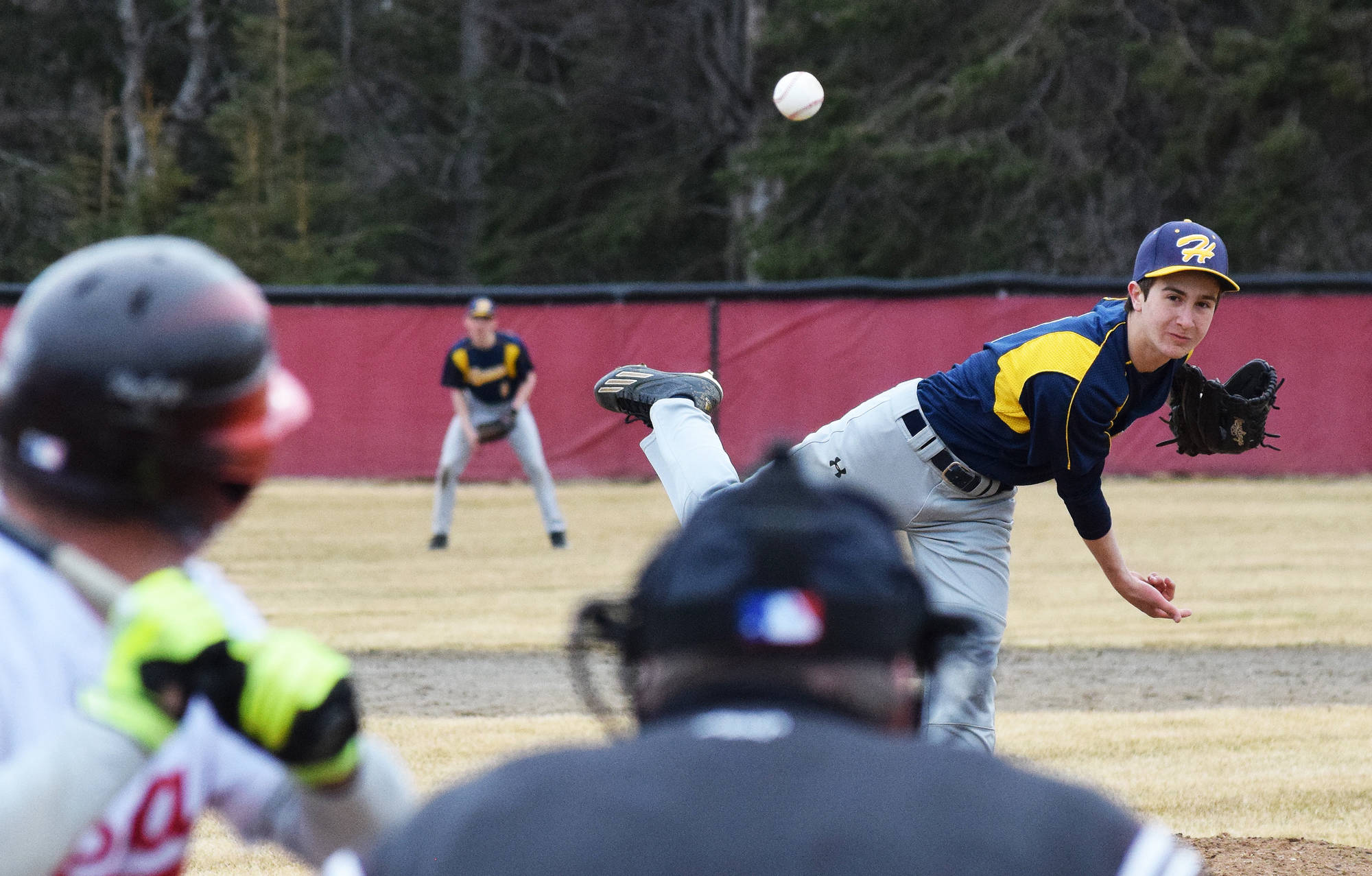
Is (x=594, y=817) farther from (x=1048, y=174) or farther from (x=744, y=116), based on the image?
(x=744, y=116)

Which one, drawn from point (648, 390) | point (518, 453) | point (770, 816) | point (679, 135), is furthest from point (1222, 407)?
point (679, 135)

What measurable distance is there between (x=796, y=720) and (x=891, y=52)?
87.3 ft

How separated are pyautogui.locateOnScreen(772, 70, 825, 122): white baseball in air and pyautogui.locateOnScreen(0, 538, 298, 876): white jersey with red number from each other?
32.4ft

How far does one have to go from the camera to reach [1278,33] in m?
24.2

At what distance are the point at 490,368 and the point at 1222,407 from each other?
25.1 ft

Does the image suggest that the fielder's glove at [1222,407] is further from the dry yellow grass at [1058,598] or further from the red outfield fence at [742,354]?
the red outfield fence at [742,354]

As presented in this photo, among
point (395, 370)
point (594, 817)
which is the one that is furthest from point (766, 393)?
point (594, 817)

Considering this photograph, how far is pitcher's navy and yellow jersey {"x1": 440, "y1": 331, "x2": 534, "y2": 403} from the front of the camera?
12.0 meters

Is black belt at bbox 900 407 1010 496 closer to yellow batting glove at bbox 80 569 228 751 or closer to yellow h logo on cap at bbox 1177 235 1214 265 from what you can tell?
yellow h logo on cap at bbox 1177 235 1214 265

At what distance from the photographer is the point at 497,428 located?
39.6 ft

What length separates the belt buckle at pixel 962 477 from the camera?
4738 millimetres

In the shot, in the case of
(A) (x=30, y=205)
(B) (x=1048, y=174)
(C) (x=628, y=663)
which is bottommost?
(A) (x=30, y=205)

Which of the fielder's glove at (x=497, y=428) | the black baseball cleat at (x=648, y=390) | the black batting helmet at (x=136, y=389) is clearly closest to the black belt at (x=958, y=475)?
the black baseball cleat at (x=648, y=390)

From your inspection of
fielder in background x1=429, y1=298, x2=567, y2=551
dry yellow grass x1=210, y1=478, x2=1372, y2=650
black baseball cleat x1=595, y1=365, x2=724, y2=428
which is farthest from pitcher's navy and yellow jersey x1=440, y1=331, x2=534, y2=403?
black baseball cleat x1=595, y1=365, x2=724, y2=428
